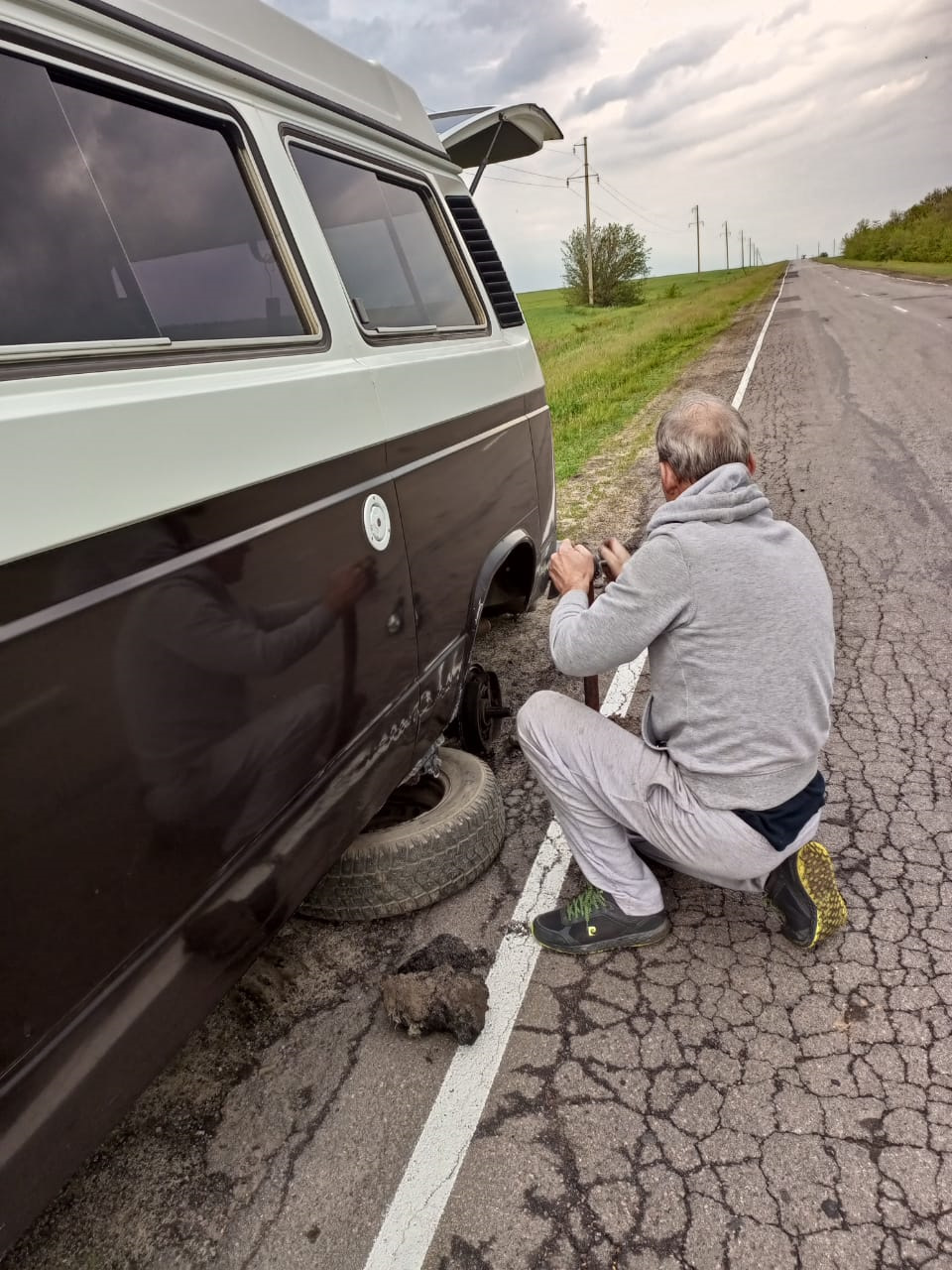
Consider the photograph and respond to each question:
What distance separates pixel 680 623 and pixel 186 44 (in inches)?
68.2

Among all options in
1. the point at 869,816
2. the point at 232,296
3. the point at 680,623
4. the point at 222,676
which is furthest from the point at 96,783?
the point at 869,816

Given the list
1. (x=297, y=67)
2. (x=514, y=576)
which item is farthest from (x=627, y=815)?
(x=297, y=67)

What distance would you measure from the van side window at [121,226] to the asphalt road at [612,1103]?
5.92 ft

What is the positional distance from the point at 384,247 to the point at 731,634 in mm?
1695

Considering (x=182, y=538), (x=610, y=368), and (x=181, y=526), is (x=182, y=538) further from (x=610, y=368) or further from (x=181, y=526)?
(x=610, y=368)

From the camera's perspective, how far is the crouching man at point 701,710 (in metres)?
2.17

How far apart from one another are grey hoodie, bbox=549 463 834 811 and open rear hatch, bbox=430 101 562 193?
2.56m

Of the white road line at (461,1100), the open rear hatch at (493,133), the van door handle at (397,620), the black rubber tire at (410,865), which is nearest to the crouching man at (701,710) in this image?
the white road line at (461,1100)

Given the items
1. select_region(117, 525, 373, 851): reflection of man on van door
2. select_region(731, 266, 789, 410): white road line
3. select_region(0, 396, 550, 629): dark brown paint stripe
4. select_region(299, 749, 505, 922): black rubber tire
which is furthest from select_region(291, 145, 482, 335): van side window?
select_region(731, 266, 789, 410): white road line

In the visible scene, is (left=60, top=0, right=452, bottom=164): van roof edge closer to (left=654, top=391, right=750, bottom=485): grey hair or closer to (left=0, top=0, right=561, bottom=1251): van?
(left=0, top=0, right=561, bottom=1251): van

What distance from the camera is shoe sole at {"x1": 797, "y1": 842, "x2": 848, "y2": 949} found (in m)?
2.43

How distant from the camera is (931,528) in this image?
579 cm

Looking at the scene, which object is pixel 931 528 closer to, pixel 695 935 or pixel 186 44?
pixel 695 935

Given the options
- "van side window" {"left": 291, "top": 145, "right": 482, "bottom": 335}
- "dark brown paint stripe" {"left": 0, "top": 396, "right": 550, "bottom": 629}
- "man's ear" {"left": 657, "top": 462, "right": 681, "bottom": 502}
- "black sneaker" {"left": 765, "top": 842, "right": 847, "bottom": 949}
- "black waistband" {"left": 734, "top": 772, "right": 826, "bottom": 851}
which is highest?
"van side window" {"left": 291, "top": 145, "right": 482, "bottom": 335}
